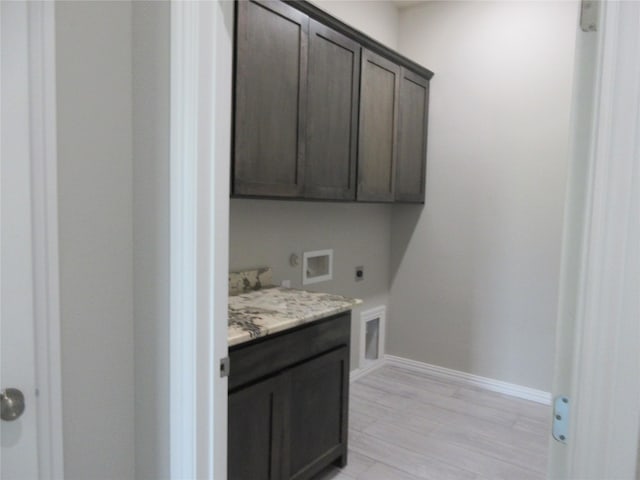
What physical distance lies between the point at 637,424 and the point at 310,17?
2263 mm

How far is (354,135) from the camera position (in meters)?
2.79

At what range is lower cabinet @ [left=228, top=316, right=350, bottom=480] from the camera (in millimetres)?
1742

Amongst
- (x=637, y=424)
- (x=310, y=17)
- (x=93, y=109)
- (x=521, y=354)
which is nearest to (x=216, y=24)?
(x=93, y=109)

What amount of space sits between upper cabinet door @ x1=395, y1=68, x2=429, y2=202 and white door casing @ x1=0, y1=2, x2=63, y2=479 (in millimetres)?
2546

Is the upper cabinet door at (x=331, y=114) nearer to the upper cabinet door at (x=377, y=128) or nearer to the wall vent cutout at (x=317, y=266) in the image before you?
the upper cabinet door at (x=377, y=128)

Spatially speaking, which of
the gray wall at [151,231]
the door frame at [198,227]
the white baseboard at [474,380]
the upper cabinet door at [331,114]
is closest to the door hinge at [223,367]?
the door frame at [198,227]

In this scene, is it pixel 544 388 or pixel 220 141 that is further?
pixel 544 388

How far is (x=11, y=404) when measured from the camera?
105cm

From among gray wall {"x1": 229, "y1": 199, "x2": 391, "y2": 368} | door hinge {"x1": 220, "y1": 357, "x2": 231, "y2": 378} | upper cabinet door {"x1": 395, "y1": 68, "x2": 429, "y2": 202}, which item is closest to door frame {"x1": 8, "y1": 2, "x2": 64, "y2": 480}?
door hinge {"x1": 220, "y1": 357, "x2": 231, "y2": 378}

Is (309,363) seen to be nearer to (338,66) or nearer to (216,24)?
(216,24)

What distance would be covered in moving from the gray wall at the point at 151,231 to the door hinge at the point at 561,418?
940 millimetres

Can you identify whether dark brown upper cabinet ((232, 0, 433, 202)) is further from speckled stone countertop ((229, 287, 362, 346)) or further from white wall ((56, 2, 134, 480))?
white wall ((56, 2, 134, 480))

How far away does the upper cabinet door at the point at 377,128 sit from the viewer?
2.87 metres

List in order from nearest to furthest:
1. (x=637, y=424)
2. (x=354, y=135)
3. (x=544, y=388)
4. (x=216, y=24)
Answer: (x=637, y=424)
(x=216, y=24)
(x=354, y=135)
(x=544, y=388)
